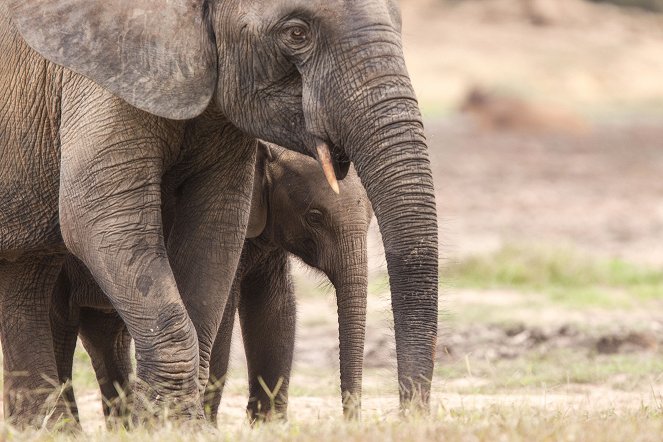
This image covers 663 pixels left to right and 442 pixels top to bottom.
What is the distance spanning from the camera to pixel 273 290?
334 inches

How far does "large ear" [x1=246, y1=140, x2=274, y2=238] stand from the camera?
7.82m

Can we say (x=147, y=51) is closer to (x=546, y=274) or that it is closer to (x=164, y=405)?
(x=164, y=405)

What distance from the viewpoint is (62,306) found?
7.95 meters

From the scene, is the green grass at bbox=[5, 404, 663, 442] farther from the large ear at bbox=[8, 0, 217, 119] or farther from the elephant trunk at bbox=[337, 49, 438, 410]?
the large ear at bbox=[8, 0, 217, 119]

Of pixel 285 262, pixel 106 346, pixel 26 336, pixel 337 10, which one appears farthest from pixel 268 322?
pixel 337 10

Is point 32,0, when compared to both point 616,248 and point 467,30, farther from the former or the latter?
point 467,30

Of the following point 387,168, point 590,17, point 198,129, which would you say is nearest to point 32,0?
point 198,129

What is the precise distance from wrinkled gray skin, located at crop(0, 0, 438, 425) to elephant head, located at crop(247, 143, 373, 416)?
1061mm

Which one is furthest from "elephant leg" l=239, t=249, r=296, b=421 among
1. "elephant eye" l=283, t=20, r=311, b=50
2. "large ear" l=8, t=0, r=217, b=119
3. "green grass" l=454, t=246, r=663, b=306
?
"green grass" l=454, t=246, r=663, b=306

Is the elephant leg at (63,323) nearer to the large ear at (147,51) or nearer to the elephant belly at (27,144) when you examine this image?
the elephant belly at (27,144)

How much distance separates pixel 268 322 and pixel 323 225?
912mm

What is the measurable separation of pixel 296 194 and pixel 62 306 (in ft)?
4.35

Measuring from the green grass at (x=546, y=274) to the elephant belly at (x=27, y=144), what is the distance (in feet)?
25.4

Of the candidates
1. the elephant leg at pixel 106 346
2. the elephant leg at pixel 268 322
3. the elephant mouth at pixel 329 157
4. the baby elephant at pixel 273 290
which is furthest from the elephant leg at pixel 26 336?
the elephant mouth at pixel 329 157
